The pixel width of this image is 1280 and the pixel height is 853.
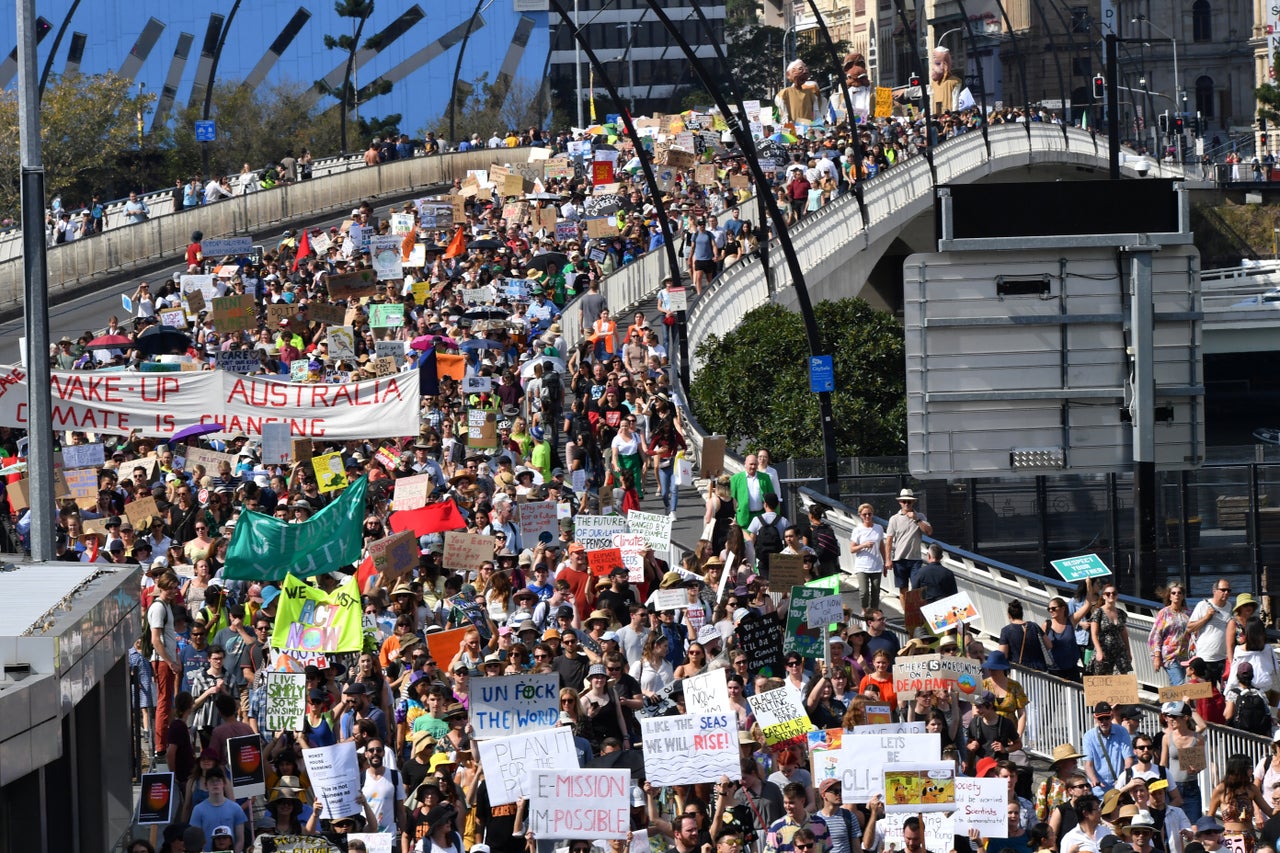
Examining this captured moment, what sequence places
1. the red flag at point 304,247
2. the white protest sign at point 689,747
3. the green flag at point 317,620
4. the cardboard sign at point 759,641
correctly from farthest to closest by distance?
the red flag at point 304,247 < the green flag at point 317,620 < the cardboard sign at point 759,641 < the white protest sign at point 689,747

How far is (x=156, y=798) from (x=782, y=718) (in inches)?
153

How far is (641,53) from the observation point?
517ft

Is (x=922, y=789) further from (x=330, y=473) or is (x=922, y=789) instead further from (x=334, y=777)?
(x=330, y=473)

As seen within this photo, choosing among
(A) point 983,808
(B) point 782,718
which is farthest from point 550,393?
(A) point 983,808

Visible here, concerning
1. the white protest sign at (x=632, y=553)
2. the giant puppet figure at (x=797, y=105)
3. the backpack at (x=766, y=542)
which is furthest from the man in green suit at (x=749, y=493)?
the giant puppet figure at (x=797, y=105)

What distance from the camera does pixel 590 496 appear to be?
76.9 feet

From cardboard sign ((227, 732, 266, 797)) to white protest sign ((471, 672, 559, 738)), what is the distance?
140 cm

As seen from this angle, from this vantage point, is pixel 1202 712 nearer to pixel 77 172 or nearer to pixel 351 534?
pixel 351 534

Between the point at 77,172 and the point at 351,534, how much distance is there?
193ft

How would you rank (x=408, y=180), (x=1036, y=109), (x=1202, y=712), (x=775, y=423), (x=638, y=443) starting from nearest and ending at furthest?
(x=1202, y=712) < (x=638, y=443) < (x=775, y=423) < (x=408, y=180) < (x=1036, y=109)

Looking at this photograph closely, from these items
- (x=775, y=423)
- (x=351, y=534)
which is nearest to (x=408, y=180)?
(x=775, y=423)

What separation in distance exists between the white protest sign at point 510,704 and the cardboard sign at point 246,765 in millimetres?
1404

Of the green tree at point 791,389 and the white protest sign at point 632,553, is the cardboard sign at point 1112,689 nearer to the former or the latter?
the white protest sign at point 632,553

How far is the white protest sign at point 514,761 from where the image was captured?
1347 cm
